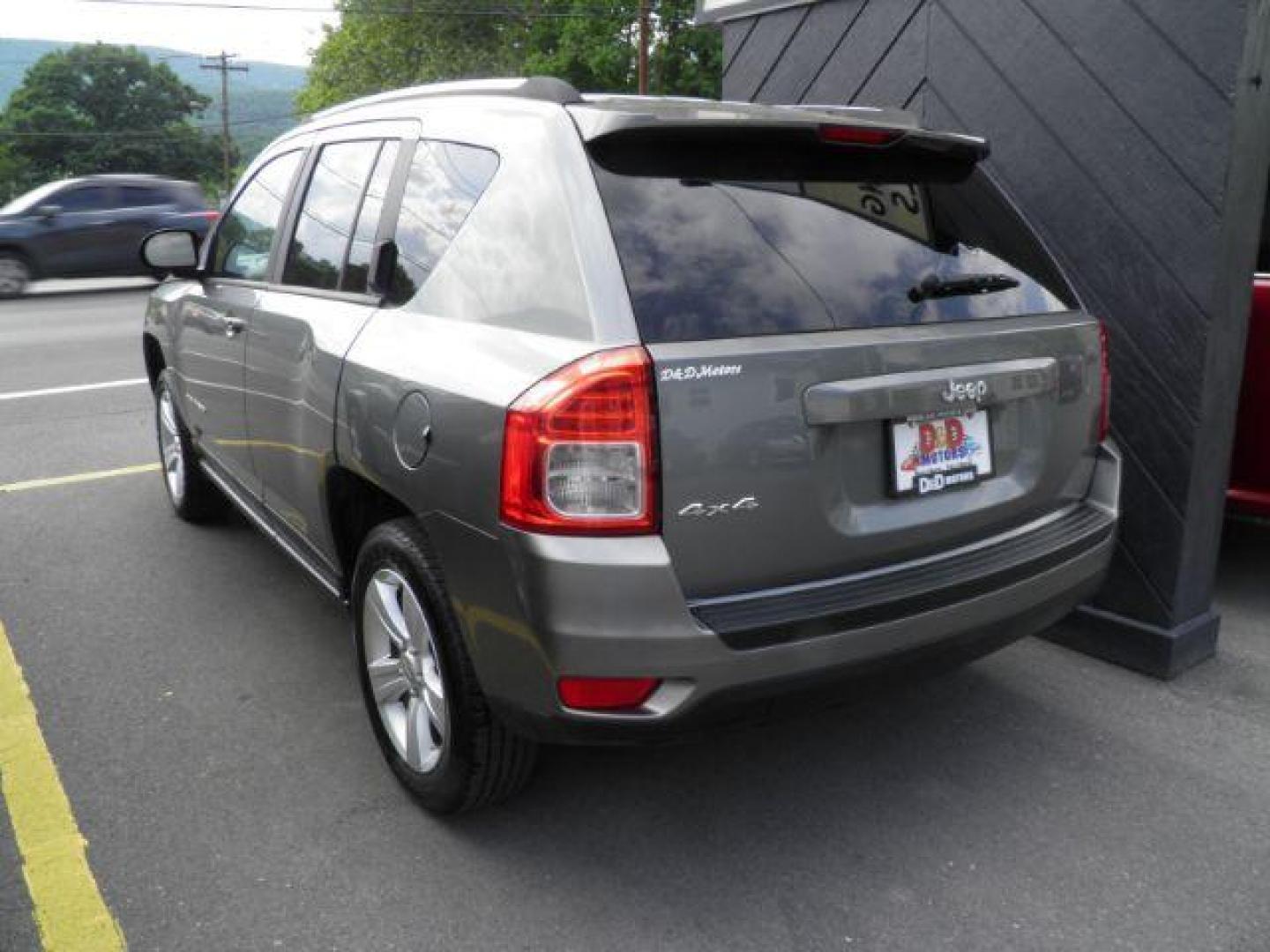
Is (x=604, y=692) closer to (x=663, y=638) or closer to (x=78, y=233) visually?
(x=663, y=638)

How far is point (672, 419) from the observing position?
7.26ft

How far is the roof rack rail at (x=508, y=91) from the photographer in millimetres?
2586

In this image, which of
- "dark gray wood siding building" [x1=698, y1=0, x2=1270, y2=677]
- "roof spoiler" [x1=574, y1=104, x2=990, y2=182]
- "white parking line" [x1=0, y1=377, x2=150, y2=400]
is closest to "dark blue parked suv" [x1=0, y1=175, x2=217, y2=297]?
"white parking line" [x1=0, y1=377, x2=150, y2=400]

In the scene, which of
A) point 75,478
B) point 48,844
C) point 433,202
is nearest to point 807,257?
point 433,202

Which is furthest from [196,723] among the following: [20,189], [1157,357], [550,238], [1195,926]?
[20,189]

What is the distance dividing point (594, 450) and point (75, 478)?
5145 millimetres

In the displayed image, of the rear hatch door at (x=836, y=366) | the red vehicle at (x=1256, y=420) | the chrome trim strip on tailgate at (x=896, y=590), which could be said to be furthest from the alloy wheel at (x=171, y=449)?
the red vehicle at (x=1256, y=420)

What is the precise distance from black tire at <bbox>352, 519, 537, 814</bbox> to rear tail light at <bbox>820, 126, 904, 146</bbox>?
1334 mm

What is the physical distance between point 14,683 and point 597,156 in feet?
8.95

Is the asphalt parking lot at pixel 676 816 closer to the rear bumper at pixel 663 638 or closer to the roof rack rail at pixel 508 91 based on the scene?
the rear bumper at pixel 663 638

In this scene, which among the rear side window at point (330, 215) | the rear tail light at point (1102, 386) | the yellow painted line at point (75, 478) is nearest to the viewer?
the rear tail light at point (1102, 386)

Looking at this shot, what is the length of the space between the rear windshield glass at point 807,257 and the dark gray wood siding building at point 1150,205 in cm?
83

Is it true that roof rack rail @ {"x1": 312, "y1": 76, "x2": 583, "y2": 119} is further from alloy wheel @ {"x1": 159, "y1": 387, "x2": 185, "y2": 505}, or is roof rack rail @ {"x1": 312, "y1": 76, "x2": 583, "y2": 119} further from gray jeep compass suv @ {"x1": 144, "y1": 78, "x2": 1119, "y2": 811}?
alloy wheel @ {"x1": 159, "y1": 387, "x2": 185, "y2": 505}

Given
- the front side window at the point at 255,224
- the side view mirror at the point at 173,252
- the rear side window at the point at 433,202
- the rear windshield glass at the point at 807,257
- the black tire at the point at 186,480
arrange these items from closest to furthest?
the rear windshield glass at the point at 807,257, the rear side window at the point at 433,202, the front side window at the point at 255,224, the side view mirror at the point at 173,252, the black tire at the point at 186,480
